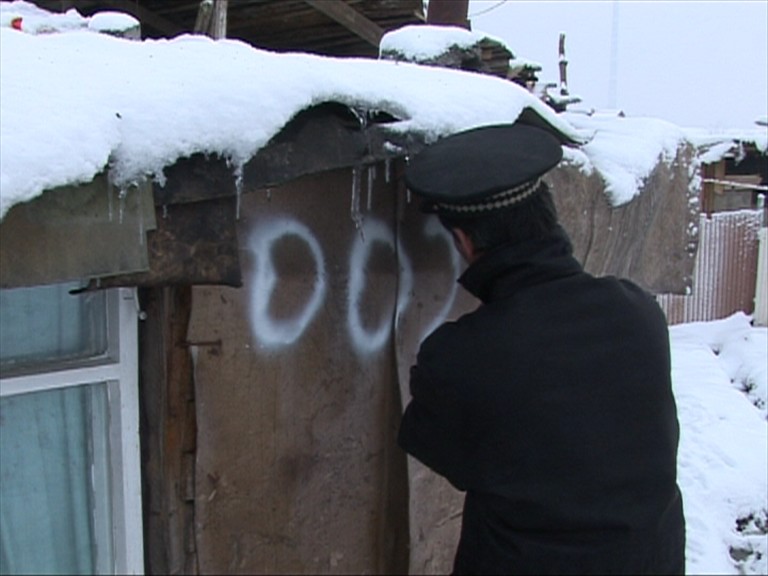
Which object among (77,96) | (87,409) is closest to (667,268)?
(87,409)

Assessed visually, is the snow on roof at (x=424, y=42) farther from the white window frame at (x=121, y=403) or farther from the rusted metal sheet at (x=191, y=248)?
the white window frame at (x=121, y=403)

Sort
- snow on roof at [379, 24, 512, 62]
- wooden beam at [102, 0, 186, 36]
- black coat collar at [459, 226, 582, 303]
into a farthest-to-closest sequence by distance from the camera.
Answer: wooden beam at [102, 0, 186, 36], snow on roof at [379, 24, 512, 62], black coat collar at [459, 226, 582, 303]

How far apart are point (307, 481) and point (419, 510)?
518 mm

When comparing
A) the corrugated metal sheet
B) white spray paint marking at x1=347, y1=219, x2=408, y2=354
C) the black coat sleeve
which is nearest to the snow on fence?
the corrugated metal sheet

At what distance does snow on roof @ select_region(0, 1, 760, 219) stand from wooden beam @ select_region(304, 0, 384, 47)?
140 inches

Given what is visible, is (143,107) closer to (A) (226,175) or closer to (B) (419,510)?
(A) (226,175)

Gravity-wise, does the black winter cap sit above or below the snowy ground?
above

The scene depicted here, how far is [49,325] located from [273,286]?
0.77m

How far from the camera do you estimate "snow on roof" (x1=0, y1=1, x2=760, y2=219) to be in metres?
1.77

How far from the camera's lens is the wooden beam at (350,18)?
6.14 m

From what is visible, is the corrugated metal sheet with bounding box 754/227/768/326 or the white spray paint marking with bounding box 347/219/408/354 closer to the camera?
the white spray paint marking with bounding box 347/219/408/354

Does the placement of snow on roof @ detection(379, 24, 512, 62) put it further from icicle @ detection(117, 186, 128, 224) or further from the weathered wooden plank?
icicle @ detection(117, 186, 128, 224)

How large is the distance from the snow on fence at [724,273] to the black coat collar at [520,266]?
33.7 feet

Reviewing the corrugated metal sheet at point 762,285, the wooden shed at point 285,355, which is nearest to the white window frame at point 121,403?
the wooden shed at point 285,355
